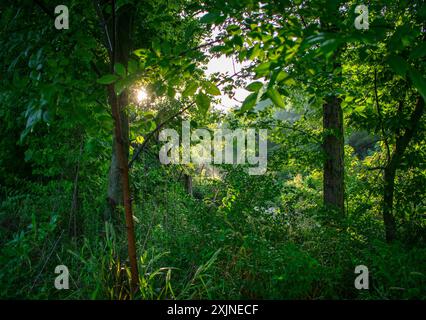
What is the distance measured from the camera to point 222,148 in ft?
20.4

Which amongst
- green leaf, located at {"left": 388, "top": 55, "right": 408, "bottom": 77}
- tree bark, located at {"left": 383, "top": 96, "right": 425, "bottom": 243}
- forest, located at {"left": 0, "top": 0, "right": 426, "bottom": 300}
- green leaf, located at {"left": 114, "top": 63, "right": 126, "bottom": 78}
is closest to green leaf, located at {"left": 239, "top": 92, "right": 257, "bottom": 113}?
forest, located at {"left": 0, "top": 0, "right": 426, "bottom": 300}

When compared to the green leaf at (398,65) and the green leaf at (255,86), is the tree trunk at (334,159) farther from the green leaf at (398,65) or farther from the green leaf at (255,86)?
the green leaf at (398,65)

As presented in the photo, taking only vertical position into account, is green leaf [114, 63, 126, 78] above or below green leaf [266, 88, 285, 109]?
above

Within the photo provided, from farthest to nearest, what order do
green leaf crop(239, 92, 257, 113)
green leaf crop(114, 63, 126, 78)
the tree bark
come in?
the tree bark
green leaf crop(114, 63, 126, 78)
green leaf crop(239, 92, 257, 113)

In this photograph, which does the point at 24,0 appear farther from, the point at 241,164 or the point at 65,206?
the point at 65,206

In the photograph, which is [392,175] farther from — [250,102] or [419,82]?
[419,82]

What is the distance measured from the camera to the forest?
67.5 inches

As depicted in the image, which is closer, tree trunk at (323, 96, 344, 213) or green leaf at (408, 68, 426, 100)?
green leaf at (408, 68, 426, 100)

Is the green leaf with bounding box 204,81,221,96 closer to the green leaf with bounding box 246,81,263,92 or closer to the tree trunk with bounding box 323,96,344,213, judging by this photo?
the green leaf with bounding box 246,81,263,92

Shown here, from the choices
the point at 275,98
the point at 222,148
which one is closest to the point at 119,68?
the point at 275,98

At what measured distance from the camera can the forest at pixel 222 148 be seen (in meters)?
1.71

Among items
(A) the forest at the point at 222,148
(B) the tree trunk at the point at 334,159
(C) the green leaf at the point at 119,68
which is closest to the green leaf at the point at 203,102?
(A) the forest at the point at 222,148
